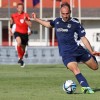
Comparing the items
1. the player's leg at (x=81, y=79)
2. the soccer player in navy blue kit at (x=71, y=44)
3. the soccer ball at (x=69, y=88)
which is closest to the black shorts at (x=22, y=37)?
the soccer player in navy blue kit at (x=71, y=44)

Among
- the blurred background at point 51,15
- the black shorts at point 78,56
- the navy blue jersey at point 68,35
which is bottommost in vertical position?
the blurred background at point 51,15

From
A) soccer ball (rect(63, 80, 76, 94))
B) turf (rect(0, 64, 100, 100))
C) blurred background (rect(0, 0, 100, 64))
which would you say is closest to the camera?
turf (rect(0, 64, 100, 100))

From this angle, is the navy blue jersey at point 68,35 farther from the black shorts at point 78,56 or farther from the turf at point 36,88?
the turf at point 36,88

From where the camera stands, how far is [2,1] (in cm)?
5500

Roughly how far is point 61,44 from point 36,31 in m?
44.4

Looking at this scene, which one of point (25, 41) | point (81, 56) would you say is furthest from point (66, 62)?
point (25, 41)

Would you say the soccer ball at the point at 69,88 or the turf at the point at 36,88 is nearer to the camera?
the turf at the point at 36,88

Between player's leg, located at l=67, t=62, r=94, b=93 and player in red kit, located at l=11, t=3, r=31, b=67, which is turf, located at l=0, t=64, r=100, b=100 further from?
player in red kit, located at l=11, t=3, r=31, b=67

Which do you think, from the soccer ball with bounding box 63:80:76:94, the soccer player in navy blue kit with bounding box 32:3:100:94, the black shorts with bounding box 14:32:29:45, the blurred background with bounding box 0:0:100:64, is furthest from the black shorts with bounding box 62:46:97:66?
the blurred background with bounding box 0:0:100:64

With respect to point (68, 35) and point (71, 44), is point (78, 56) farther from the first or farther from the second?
point (68, 35)

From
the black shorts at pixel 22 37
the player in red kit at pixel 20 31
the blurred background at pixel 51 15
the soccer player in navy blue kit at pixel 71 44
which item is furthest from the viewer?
Result: the blurred background at pixel 51 15

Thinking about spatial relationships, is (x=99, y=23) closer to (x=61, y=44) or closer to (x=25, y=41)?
(x=25, y=41)

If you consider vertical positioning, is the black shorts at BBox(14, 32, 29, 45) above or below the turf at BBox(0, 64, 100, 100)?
above

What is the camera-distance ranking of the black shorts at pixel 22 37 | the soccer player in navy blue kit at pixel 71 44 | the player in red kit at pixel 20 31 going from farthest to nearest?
the black shorts at pixel 22 37
the player in red kit at pixel 20 31
the soccer player in navy blue kit at pixel 71 44
